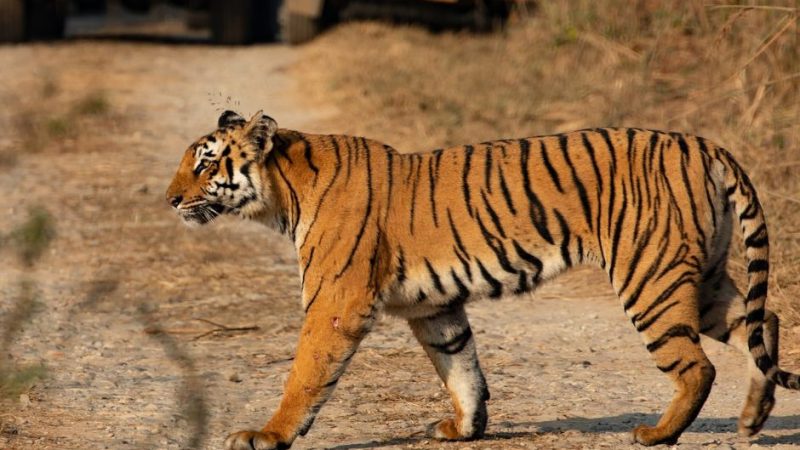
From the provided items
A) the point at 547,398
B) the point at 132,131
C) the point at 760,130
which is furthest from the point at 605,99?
the point at 547,398

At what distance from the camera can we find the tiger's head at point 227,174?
5.27m

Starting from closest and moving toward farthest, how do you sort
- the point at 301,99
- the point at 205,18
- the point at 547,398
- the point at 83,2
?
1. the point at 547,398
2. the point at 301,99
3. the point at 205,18
4. the point at 83,2

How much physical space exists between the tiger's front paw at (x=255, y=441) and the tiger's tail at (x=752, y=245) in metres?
1.68

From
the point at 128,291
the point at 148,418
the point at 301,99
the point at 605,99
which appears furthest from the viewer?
the point at 301,99

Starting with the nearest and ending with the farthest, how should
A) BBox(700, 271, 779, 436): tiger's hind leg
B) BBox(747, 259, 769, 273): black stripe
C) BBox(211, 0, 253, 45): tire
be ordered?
1. BBox(747, 259, 769, 273): black stripe
2. BBox(700, 271, 779, 436): tiger's hind leg
3. BBox(211, 0, 253, 45): tire

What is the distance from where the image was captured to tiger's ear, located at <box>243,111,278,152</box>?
524cm

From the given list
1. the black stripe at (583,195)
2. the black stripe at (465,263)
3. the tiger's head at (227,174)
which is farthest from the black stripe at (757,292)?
the tiger's head at (227,174)

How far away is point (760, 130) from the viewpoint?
8969 millimetres

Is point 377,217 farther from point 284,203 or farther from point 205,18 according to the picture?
point 205,18

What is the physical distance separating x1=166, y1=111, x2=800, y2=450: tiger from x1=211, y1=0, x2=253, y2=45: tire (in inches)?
474

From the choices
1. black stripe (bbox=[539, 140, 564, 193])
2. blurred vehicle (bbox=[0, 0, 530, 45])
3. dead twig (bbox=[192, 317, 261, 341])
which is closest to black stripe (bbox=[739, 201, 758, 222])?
black stripe (bbox=[539, 140, 564, 193])

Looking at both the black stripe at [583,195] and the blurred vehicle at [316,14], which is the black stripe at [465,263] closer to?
the black stripe at [583,195]

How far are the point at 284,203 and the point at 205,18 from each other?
15412 millimetres

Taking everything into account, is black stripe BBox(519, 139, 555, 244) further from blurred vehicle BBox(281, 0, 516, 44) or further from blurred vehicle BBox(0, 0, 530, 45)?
blurred vehicle BBox(281, 0, 516, 44)
